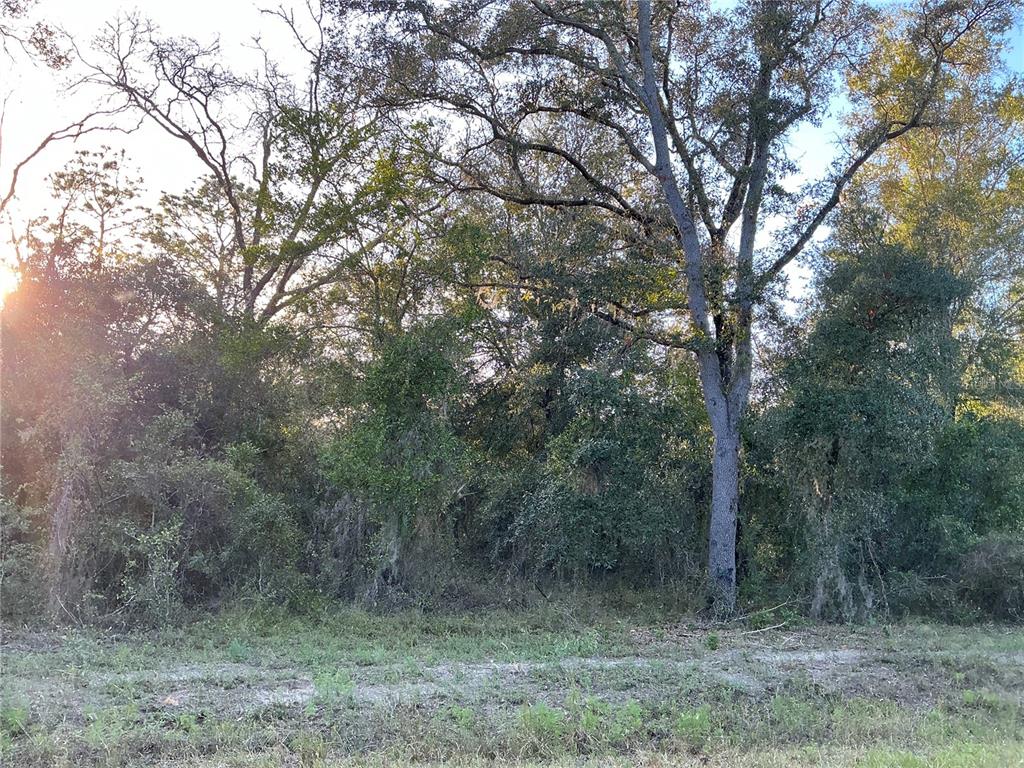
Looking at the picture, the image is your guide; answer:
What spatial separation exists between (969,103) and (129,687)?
63.8ft

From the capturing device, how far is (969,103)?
18.2 m

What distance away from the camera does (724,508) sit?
49.6 feet

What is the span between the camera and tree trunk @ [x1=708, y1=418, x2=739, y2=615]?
48.9ft

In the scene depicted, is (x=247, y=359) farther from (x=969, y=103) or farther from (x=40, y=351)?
(x=969, y=103)

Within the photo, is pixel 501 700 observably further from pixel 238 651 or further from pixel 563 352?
pixel 563 352

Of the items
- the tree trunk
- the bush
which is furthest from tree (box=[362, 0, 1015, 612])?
the bush

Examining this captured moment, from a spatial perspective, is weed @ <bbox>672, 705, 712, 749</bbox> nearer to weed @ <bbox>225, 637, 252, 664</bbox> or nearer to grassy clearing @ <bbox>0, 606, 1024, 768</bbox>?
grassy clearing @ <bbox>0, 606, 1024, 768</bbox>

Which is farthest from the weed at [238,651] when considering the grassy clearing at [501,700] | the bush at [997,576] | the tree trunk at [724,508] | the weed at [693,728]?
the bush at [997,576]

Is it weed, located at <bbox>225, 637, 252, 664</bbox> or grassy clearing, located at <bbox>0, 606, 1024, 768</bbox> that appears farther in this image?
Answer: weed, located at <bbox>225, 637, 252, 664</bbox>

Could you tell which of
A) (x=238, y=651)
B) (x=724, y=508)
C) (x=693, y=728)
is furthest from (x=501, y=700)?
(x=724, y=508)

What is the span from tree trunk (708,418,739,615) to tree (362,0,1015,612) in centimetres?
3

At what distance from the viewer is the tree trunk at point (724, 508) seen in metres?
14.9

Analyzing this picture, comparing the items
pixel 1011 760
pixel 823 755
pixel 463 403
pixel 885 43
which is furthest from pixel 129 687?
pixel 885 43

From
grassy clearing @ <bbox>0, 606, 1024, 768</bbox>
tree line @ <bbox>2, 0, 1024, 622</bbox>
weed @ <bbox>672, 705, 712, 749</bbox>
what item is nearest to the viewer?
grassy clearing @ <bbox>0, 606, 1024, 768</bbox>
